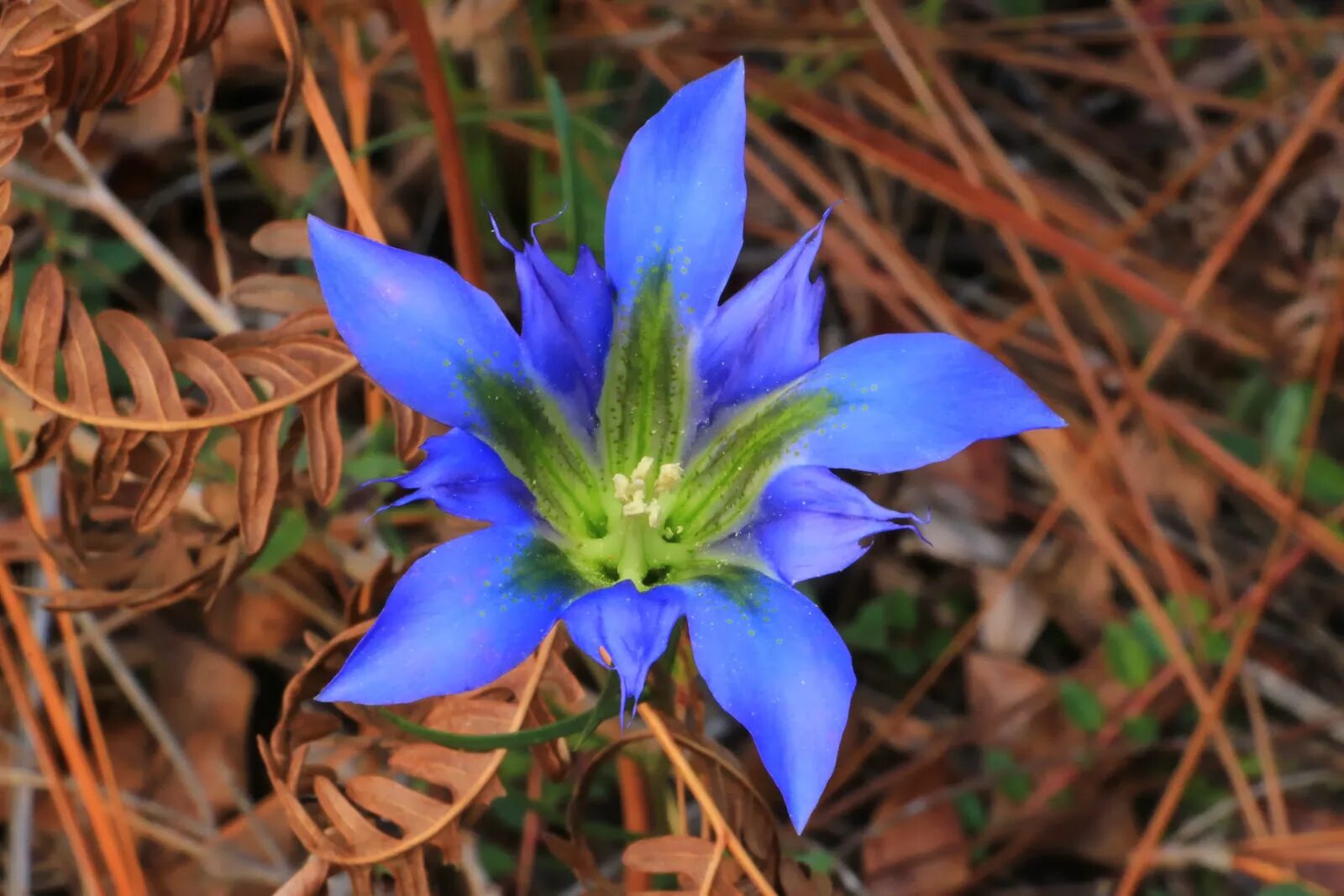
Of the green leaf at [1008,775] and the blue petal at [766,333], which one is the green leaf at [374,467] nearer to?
the blue petal at [766,333]

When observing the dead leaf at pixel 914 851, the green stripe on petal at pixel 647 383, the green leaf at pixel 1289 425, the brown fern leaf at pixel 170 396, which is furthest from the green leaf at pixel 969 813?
the brown fern leaf at pixel 170 396

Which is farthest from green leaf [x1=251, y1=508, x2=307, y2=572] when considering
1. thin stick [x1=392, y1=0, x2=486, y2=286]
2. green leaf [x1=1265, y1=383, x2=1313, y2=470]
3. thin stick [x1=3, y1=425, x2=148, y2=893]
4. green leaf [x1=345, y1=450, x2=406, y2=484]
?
green leaf [x1=1265, y1=383, x2=1313, y2=470]

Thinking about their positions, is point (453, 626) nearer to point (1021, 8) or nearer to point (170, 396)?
point (170, 396)

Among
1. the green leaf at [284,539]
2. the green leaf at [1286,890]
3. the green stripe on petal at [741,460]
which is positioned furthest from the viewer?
the green leaf at [1286,890]

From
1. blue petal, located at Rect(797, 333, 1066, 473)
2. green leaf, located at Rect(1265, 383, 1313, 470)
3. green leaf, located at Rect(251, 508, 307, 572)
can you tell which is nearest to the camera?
blue petal, located at Rect(797, 333, 1066, 473)

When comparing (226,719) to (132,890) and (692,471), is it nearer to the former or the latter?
(132,890)

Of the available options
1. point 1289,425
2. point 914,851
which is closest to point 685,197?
point 914,851

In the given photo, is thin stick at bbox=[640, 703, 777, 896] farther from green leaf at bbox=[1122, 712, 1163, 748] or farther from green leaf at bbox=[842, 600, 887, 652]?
green leaf at bbox=[1122, 712, 1163, 748]

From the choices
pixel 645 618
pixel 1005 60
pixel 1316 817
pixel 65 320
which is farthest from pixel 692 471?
pixel 1005 60
